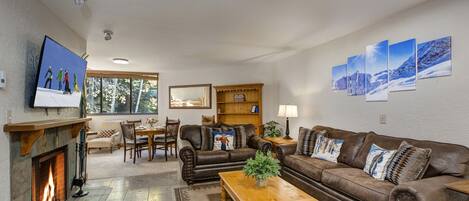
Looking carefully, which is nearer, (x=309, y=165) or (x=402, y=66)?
(x=402, y=66)

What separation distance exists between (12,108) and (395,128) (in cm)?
398

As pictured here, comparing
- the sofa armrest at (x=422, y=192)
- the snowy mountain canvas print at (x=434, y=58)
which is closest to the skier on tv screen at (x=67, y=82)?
the sofa armrest at (x=422, y=192)

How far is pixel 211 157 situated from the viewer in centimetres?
384

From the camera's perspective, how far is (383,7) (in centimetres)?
269

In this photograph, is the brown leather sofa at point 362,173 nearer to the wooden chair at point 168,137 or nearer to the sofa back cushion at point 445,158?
the sofa back cushion at point 445,158

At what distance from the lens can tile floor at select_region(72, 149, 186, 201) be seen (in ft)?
10.9

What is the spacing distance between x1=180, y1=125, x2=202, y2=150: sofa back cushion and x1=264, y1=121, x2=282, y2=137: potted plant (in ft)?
5.63

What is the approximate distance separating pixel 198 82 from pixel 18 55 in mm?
5058

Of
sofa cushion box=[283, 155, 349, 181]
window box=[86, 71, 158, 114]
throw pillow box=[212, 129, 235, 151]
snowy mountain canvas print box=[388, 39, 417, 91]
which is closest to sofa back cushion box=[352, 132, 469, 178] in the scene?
snowy mountain canvas print box=[388, 39, 417, 91]

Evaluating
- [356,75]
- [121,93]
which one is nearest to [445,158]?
[356,75]

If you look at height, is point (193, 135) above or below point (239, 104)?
below

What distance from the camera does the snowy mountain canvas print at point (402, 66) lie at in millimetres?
2727

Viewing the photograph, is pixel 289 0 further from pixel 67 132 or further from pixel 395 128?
pixel 67 132

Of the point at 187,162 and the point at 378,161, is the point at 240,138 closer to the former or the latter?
Answer: the point at 187,162
